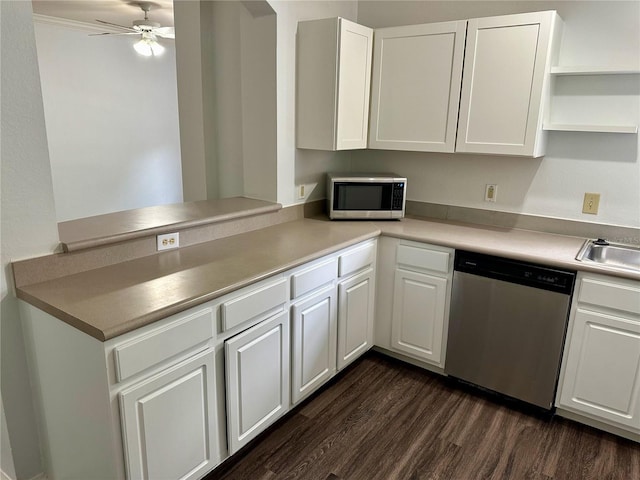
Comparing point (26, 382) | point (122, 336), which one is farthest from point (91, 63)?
point (122, 336)

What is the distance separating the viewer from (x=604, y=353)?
214cm

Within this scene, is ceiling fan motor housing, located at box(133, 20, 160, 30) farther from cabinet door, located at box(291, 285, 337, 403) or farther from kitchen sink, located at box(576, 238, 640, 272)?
kitchen sink, located at box(576, 238, 640, 272)

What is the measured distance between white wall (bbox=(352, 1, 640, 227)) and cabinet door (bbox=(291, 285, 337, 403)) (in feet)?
4.01

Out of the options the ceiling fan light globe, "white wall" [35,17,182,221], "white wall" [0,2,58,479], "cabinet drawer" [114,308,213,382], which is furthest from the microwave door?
"white wall" [35,17,182,221]

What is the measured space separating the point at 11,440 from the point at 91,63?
4.35 m

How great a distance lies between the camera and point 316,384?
2.38 meters

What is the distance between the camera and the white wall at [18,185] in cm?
151

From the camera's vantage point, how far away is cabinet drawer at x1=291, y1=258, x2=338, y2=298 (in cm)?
208

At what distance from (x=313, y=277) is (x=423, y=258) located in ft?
2.39

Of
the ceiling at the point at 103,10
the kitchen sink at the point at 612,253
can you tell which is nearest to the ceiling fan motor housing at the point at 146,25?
the ceiling at the point at 103,10

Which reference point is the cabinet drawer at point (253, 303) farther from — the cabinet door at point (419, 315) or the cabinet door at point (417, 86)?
the cabinet door at point (417, 86)

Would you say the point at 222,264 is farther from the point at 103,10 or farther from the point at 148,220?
the point at 103,10

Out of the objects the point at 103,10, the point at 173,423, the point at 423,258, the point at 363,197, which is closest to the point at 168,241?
the point at 173,423

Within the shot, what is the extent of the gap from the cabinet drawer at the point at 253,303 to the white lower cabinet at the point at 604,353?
1.40 metres
